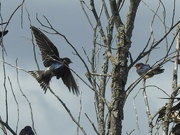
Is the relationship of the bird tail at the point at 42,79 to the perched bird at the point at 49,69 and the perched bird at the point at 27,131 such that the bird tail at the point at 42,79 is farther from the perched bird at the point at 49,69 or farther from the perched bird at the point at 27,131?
the perched bird at the point at 27,131

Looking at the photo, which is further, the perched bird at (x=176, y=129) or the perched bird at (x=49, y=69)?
the perched bird at (x=49, y=69)

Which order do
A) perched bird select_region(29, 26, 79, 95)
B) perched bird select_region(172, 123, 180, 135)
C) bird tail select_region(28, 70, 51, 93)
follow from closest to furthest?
1. perched bird select_region(172, 123, 180, 135)
2. bird tail select_region(28, 70, 51, 93)
3. perched bird select_region(29, 26, 79, 95)

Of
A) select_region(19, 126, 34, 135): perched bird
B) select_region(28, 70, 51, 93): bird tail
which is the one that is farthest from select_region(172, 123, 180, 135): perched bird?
select_region(19, 126, 34, 135): perched bird

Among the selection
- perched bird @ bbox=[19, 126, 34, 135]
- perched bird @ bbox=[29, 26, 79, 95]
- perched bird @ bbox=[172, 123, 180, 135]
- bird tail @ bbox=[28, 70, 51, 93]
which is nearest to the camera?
perched bird @ bbox=[172, 123, 180, 135]

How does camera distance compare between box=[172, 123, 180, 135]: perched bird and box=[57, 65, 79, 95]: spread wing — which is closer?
box=[172, 123, 180, 135]: perched bird

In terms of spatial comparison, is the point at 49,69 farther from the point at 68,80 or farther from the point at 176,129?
the point at 176,129

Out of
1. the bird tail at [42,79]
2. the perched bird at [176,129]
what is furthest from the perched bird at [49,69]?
the perched bird at [176,129]

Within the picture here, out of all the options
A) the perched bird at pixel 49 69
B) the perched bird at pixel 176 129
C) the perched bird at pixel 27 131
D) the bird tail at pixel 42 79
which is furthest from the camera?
the perched bird at pixel 27 131

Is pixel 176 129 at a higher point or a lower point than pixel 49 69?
lower

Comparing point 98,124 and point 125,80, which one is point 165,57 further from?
point 98,124

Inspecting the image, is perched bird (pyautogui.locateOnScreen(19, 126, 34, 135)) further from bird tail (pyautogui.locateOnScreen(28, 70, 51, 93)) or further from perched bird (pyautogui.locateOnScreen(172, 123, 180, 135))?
perched bird (pyautogui.locateOnScreen(172, 123, 180, 135))

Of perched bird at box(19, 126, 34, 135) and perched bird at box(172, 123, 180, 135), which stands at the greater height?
perched bird at box(19, 126, 34, 135)

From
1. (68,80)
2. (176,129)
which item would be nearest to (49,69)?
(68,80)

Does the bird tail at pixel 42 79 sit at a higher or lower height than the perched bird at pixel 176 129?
higher
